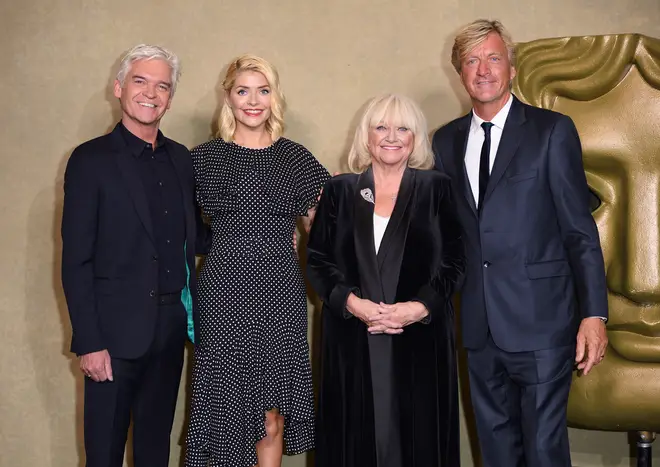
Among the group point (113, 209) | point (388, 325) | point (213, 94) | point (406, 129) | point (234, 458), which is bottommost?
point (234, 458)

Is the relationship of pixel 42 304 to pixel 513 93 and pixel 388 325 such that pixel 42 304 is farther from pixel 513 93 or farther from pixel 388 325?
pixel 513 93

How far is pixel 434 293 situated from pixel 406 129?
0.56 meters

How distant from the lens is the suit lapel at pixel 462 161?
8.66 feet

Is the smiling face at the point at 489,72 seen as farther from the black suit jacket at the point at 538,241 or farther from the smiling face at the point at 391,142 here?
the smiling face at the point at 391,142

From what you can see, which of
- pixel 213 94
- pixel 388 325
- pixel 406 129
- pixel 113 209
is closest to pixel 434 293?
pixel 388 325

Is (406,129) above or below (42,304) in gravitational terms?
above

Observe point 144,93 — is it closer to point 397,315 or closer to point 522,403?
point 397,315

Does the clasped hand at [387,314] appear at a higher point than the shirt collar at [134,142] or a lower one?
lower

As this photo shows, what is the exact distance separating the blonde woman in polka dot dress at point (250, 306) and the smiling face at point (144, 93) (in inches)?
11.4

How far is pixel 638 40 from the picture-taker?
285 cm

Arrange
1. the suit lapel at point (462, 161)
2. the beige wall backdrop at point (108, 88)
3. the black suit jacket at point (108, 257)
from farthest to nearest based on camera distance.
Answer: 1. the beige wall backdrop at point (108, 88)
2. the suit lapel at point (462, 161)
3. the black suit jacket at point (108, 257)

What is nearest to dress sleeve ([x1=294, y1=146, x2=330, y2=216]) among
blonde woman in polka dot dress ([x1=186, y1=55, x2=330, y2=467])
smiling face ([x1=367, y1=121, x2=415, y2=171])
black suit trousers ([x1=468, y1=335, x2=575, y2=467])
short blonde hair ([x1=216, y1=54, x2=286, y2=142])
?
blonde woman in polka dot dress ([x1=186, y1=55, x2=330, y2=467])

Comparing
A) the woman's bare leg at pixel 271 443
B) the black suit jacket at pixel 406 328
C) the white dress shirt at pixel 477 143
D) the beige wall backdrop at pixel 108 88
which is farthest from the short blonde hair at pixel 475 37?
the woman's bare leg at pixel 271 443

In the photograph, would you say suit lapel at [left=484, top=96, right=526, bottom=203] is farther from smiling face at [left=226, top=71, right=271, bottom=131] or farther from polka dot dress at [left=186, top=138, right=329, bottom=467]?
smiling face at [left=226, top=71, right=271, bottom=131]
